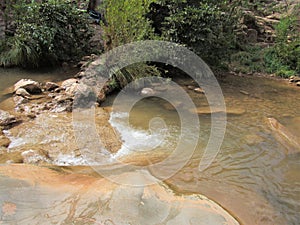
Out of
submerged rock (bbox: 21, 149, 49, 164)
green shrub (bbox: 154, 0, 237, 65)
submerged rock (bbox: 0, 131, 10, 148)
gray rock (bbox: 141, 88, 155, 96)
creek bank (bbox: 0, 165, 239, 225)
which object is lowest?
gray rock (bbox: 141, 88, 155, 96)

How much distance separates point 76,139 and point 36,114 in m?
1.16

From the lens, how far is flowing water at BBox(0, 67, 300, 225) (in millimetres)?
2842

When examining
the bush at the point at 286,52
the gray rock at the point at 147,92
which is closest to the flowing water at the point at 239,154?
the gray rock at the point at 147,92

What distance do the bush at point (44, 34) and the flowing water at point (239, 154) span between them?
104 cm

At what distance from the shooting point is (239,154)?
12.8ft

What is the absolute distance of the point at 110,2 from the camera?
6.65 metres

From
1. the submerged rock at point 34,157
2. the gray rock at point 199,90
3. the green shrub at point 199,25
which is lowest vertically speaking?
the gray rock at point 199,90

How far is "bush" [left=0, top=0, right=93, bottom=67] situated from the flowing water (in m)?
1.04

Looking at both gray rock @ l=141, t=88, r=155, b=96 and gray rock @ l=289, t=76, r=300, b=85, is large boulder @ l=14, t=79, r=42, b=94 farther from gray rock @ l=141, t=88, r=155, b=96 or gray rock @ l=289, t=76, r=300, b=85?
gray rock @ l=289, t=76, r=300, b=85

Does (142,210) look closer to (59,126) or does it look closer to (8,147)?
(8,147)

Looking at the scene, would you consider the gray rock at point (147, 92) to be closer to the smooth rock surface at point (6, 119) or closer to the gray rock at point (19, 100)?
the gray rock at point (19, 100)

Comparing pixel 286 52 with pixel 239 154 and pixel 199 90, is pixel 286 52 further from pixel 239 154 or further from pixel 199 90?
pixel 239 154

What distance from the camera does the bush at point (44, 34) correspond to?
24.1 ft

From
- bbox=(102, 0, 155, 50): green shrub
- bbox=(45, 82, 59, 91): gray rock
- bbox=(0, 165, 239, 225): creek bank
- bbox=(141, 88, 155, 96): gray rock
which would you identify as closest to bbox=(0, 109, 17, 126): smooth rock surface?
bbox=(0, 165, 239, 225): creek bank
